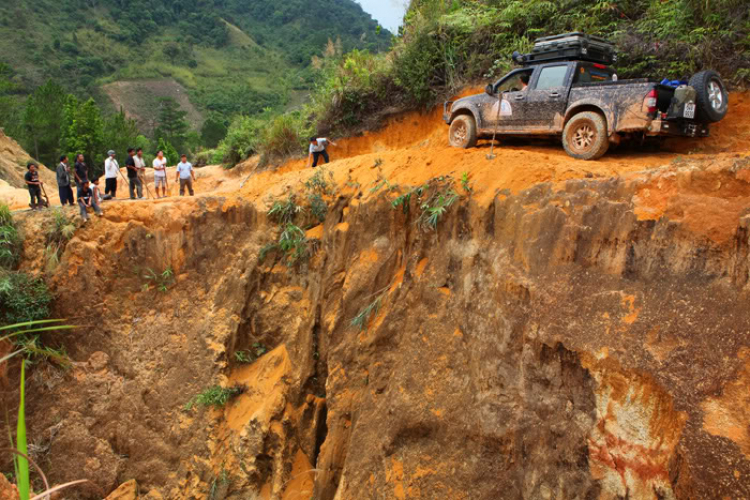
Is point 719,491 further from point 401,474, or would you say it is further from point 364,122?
point 364,122

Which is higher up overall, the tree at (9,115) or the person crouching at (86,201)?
the tree at (9,115)

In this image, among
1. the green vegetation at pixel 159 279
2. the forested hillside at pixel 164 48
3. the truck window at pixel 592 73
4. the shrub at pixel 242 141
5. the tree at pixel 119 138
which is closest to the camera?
the truck window at pixel 592 73

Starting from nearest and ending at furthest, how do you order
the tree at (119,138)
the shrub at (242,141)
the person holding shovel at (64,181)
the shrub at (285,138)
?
the person holding shovel at (64,181)
the shrub at (285,138)
the shrub at (242,141)
the tree at (119,138)

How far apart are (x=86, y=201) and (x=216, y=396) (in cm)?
475

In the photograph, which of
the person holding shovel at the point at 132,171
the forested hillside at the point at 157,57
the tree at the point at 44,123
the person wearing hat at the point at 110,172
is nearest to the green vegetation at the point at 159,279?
the person holding shovel at the point at 132,171

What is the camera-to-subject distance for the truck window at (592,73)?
8016 millimetres

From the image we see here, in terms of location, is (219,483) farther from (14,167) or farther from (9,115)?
(9,115)

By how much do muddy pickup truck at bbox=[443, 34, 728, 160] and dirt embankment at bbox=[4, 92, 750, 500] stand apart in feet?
1.63

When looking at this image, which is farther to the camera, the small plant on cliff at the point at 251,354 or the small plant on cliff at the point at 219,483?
the small plant on cliff at the point at 251,354

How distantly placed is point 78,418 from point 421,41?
10653 millimetres

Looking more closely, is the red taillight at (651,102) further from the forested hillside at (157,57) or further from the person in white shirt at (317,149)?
the forested hillside at (157,57)

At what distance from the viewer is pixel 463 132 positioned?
9.40m

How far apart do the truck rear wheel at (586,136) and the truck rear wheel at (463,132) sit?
1.78 metres

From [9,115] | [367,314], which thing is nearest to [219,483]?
[367,314]
